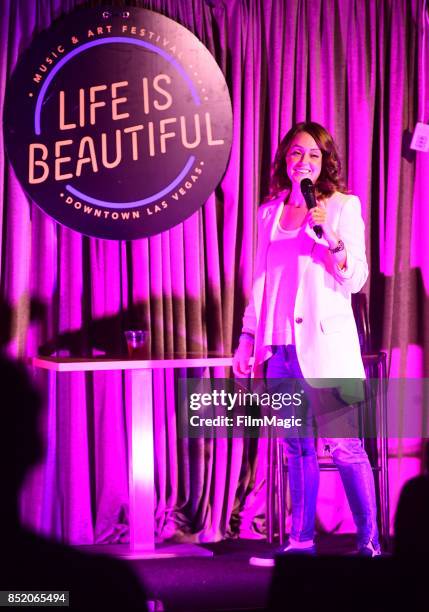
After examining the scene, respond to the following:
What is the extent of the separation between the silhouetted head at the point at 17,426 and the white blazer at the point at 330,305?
6.37 ft

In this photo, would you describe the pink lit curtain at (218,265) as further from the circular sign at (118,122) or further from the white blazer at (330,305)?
the white blazer at (330,305)

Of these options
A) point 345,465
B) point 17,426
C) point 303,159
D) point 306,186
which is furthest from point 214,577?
point 17,426

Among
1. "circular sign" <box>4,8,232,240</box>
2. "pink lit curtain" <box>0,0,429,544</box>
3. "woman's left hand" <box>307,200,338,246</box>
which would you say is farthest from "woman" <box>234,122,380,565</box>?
"circular sign" <box>4,8,232,240</box>

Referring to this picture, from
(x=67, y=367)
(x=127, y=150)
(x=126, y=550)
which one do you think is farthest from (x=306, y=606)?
(x=127, y=150)

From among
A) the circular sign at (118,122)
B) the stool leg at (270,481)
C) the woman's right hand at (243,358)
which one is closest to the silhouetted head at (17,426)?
the woman's right hand at (243,358)

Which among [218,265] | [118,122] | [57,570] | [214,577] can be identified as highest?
[118,122]

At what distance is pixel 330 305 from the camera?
9.43 feet

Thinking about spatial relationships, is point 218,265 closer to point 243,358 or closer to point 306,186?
point 243,358

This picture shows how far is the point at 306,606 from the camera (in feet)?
2.98

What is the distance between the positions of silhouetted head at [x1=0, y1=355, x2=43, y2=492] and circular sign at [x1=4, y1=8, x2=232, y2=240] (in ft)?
8.78

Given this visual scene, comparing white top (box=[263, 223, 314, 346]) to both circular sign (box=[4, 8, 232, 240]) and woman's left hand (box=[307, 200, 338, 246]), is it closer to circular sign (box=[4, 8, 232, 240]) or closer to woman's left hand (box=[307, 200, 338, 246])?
woman's left hand (box=[307, 200, 338, 246])

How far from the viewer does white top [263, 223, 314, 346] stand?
114 inches

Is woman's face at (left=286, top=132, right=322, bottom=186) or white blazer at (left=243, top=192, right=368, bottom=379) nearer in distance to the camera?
white blazer at (left=243, top=192, right=368, bottom=379)

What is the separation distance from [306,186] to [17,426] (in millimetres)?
2080
